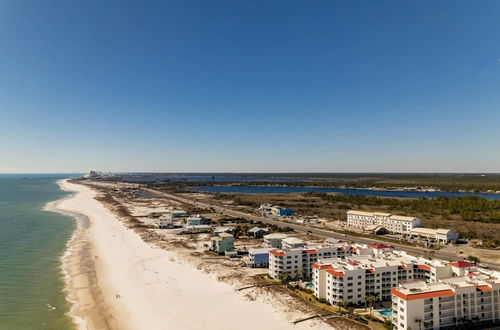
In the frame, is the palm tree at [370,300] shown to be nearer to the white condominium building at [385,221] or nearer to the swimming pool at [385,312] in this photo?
the swimming pool at [385,312]

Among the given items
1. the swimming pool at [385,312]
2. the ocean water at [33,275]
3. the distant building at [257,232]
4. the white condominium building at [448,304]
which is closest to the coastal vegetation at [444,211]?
the distant building at [257,232]

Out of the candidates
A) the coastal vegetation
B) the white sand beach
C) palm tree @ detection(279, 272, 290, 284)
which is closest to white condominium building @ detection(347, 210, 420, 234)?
the coastal vegetation

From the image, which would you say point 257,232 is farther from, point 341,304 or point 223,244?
point 341,304

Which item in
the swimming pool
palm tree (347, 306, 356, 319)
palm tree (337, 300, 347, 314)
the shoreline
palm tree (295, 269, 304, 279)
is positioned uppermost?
palm tree (295, 269, 304, 279)

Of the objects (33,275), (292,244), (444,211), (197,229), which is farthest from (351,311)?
(444,211)

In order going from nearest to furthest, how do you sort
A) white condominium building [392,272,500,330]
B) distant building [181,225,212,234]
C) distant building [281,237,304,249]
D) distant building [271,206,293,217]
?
white condominium building [392,272,500,330] < distant building [281,237,304,249] < distant building [181,225,212,234] < distant building [271,206,293,217]

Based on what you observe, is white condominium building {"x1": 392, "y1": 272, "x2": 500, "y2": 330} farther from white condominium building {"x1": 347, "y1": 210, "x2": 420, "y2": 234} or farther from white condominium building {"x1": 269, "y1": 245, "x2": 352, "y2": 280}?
white condominium building {"x1": 347, "y1": 210, "x2": 420, "y2": 234}
